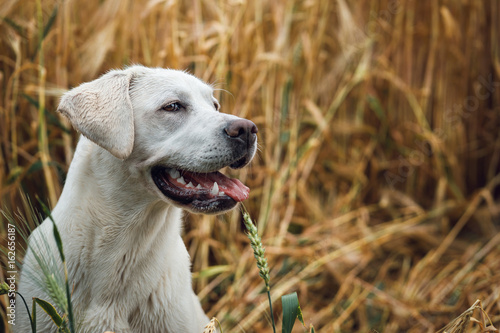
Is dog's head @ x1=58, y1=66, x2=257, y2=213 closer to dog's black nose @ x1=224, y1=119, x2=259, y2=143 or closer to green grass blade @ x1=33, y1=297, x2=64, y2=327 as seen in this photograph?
dog's black nose @ x1=224, y1=119, x2=259, y2=143

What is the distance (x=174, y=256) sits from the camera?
2.24 meters

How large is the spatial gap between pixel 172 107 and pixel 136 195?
0.38 m

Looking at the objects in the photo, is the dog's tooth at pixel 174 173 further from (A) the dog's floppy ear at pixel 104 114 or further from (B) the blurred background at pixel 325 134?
(B) the blurred background at pixel 325 134

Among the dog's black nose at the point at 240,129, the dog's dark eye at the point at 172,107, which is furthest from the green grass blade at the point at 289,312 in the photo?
the dog's dark eye at the point at 172,107

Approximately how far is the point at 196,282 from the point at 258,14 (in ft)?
6.07

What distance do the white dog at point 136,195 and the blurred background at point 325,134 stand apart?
29.4 inches

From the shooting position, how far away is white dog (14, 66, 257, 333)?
2.03 m

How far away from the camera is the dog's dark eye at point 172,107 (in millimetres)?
2188

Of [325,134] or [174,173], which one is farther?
[325,134]

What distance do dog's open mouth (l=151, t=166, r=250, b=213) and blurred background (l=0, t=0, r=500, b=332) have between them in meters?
1.01

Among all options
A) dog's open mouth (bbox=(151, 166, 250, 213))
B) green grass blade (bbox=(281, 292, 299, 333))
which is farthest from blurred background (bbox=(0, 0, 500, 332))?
green grass blade (bbox=(281, 292, 299, 333))

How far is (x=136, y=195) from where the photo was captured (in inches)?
85.7

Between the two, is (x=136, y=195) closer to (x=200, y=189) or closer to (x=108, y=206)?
(x=108, y=206)

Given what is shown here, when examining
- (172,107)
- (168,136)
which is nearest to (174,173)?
(168,136)
